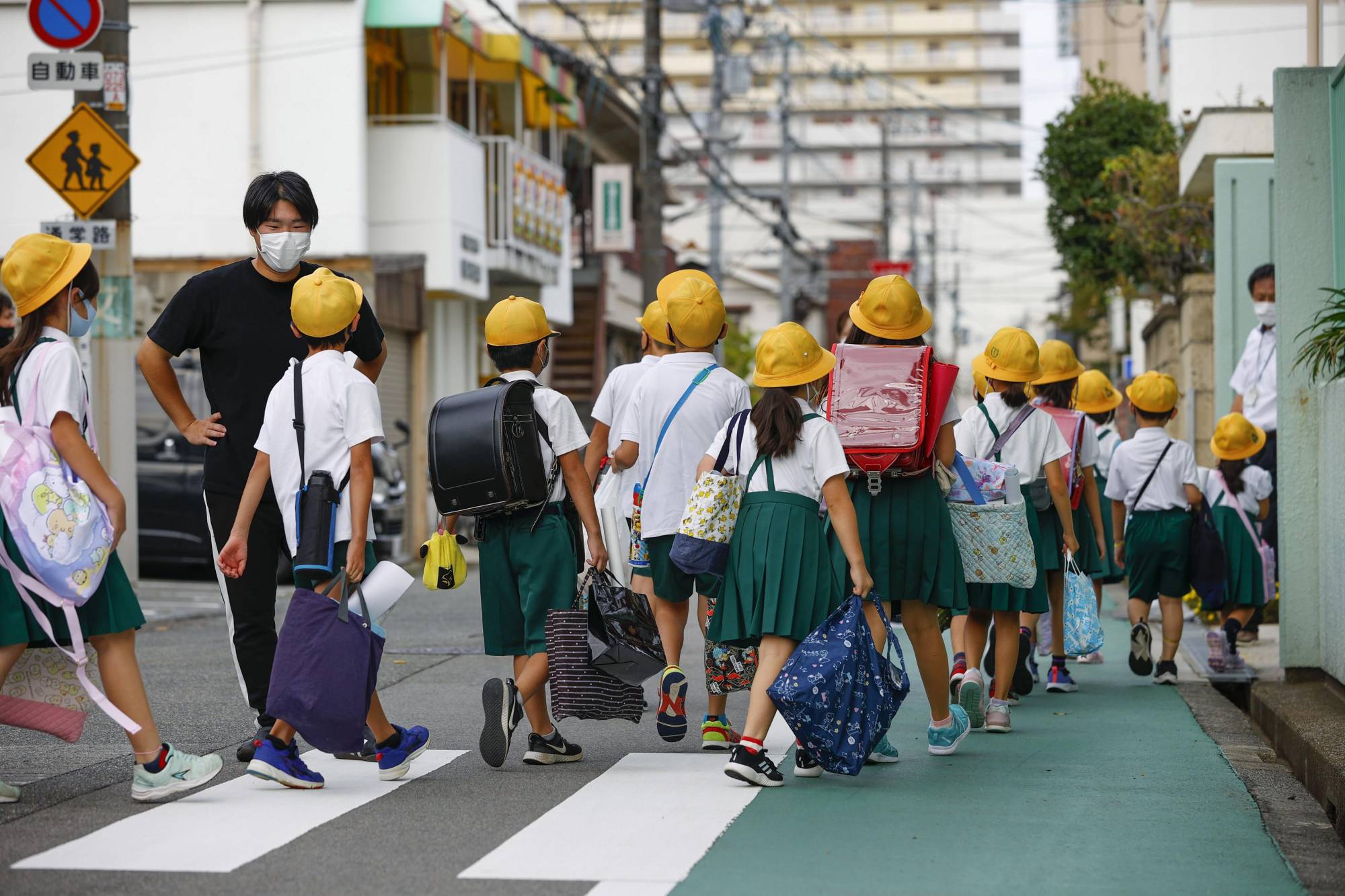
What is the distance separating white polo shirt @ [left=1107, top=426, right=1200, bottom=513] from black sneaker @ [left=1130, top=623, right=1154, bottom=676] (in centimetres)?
68

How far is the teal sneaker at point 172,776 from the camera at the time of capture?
6.02m

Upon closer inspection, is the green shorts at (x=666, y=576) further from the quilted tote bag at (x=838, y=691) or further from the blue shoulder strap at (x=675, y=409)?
the quilted tote bag at (x=838, y=691)

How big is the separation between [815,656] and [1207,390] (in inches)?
456

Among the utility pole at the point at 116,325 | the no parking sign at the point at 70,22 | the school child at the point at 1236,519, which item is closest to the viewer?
the school child at the point at 1236,519

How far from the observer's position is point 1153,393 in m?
9.98

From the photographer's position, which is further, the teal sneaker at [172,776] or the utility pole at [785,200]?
the utility pole at [785,200]

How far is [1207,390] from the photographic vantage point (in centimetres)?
1695

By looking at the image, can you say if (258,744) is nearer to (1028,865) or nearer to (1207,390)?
(1028,865)

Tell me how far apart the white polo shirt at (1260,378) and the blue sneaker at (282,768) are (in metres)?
7.48

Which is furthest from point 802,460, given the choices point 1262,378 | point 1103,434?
point 1262,378

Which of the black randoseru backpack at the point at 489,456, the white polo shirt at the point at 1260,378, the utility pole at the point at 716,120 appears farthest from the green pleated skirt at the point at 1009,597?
the utility pole at the point at 716,120

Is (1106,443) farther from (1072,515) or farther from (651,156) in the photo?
(651,156)

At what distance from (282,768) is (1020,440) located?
3.96m

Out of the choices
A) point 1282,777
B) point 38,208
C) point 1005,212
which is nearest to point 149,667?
point 1282,777
